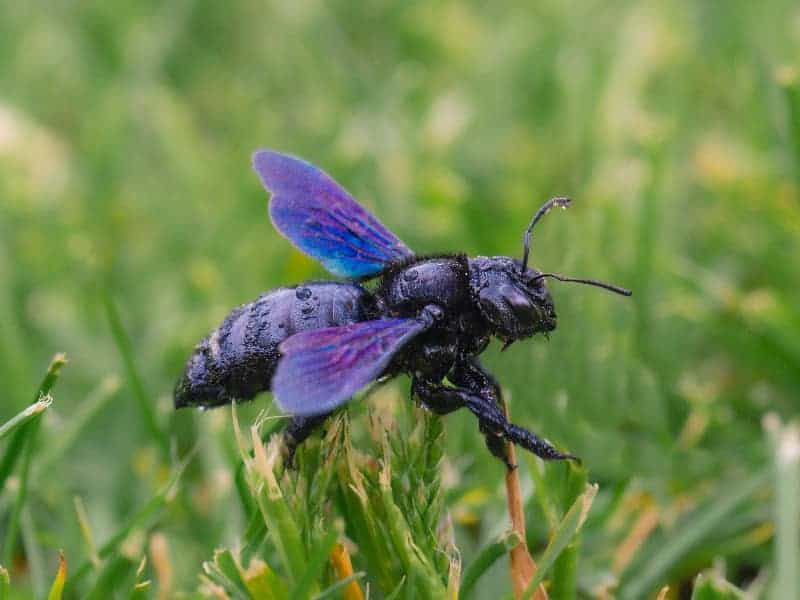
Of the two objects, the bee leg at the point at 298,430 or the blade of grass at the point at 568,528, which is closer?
the blade of grass at the point at 568,528

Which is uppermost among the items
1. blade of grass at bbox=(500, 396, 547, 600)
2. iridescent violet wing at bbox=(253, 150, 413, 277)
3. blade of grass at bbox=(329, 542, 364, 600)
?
iridescent violet wing at bbox=(253, 150, 413, 277)

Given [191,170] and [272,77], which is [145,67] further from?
[191,170]

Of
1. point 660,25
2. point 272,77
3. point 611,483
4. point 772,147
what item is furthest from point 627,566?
point 272,77

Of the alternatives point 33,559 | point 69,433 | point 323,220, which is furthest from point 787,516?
point 69,433

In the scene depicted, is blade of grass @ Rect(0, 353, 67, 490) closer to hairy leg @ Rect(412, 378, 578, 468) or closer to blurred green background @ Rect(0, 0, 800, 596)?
blurred green background @ Rect(0, 0, 800, 596)

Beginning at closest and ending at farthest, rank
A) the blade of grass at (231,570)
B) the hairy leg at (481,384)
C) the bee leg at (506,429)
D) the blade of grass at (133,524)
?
the blade of grass at (231,570), the blade of grass at (133,524), the bee leg at (506,429), the hairy leg at (481,384)

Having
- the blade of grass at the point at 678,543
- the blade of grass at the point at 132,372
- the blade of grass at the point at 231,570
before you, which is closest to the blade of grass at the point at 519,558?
the blade of grass at the point at 678,543

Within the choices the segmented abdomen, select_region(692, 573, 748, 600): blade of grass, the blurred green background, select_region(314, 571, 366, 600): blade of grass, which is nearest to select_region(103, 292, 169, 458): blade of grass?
the blurred green background

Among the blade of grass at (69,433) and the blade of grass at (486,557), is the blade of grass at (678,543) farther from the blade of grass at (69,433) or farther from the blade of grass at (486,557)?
the blade of grass at (69,433)
